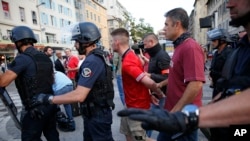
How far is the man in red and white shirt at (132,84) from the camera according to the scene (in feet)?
9.96

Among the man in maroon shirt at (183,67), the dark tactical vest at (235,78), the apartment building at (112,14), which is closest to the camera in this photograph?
the dark tactical vest at (235,78)

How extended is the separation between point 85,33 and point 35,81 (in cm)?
93

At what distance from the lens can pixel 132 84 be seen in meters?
3.22

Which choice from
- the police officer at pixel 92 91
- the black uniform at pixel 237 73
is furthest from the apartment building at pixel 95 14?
the black uniform at pixel 237 73

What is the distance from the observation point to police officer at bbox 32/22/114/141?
2445 mm

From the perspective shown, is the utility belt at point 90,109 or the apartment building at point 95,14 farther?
the apartment building at point 95,14

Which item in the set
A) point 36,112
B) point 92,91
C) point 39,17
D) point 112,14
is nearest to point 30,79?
point 36,112

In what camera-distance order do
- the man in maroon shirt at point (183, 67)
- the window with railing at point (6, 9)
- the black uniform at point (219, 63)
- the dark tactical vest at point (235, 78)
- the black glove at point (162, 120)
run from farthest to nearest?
the window with railing at point (6, 9) → the black uniform at point (219, 63) → the man in maroon shirt at point (183, 67) → the dark tactical vest at point (235, 78) → the black glove at point (162, 120)

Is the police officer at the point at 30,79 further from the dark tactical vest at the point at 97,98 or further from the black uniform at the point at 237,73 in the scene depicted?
the black uniform at the point at 237,73

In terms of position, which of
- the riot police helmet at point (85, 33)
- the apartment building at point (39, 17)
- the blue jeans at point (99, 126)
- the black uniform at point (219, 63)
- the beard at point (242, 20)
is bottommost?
the blue jeans at point (99, 126)

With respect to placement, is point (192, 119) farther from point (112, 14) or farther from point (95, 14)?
point (112, 14)

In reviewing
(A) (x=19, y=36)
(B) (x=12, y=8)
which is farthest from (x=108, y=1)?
(A) (x=19, y=36)

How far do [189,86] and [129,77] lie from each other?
1.18 metres

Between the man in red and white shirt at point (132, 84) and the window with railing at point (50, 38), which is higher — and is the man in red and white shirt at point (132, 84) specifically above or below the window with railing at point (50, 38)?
below
